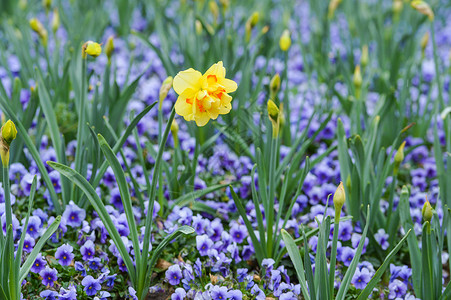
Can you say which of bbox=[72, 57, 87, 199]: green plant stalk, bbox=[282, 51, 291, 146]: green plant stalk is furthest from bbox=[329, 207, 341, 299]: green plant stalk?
bbox=[282, 51, 291, 146]: green plant stalk

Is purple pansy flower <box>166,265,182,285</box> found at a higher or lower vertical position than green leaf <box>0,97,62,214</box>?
lower

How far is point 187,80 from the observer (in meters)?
1.40

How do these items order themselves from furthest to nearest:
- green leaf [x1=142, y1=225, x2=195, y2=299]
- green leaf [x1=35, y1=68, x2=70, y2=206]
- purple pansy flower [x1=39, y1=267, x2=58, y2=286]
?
green leaf [x1=35, y1=68, x2=70, y2=206] → purple pansy flower [x1=39, y1=267, x2=58, y2=286] → green leaf [x1=142, y1=225, x2=195, y2=299]

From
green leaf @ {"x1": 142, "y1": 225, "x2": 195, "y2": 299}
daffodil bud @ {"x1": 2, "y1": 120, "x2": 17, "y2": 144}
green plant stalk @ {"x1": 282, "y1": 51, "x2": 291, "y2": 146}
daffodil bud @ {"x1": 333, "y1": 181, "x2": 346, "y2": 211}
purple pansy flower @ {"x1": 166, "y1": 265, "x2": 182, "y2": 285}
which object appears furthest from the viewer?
green plant stalk @ {"x1": 282, "y1": 51, "x2": 291, "y2": 146}

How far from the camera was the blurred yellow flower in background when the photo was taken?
55.0 inches

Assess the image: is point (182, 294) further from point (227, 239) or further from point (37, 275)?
point (37, 275)

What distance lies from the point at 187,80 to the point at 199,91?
44mm

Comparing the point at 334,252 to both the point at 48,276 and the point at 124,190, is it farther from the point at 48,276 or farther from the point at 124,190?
the point at 48,276

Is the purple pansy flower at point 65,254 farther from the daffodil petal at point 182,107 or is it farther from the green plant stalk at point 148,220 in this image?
the daffodil petal at point 182,107

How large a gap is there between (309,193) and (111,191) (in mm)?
886

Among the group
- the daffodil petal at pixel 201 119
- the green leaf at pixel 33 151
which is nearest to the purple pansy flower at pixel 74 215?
the green leaf at pixel 33 151

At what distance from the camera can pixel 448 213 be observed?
176cm

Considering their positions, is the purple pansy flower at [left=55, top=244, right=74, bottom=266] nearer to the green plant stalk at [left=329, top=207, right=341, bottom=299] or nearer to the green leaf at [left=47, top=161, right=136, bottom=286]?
the green leaf at [left=47, top=161, right=136, bottom=286]

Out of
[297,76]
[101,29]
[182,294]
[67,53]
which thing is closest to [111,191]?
[182,294]
